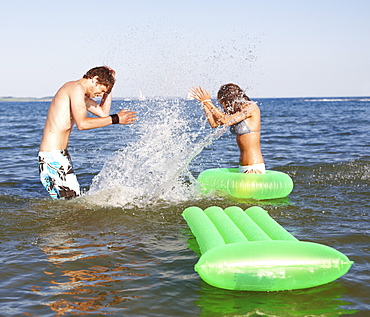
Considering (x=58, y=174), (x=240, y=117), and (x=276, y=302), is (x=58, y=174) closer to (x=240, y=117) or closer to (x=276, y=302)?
(x=240, y=117)

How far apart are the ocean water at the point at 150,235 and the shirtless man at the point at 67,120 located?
0.50m

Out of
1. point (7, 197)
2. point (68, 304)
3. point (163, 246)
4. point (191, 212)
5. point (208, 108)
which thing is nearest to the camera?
point (68, 304)

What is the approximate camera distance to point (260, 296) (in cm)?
370

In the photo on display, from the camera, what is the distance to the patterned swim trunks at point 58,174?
19.4ft

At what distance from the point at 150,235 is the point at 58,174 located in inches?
65.4

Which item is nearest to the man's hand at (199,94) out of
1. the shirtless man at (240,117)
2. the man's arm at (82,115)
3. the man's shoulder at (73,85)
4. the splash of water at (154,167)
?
the shirtless man at (240,117)

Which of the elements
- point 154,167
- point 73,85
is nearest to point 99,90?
point 73,85

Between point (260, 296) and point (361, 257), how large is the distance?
54.2 inches

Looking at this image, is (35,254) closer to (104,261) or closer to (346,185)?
(104,261)

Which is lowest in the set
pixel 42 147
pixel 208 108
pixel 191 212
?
pixel 191 212

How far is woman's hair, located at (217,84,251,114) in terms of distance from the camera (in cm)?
692

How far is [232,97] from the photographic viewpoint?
691cm

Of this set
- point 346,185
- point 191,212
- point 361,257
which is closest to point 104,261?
point 191,212

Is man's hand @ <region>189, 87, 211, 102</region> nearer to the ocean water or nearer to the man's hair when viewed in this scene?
the ocean water
